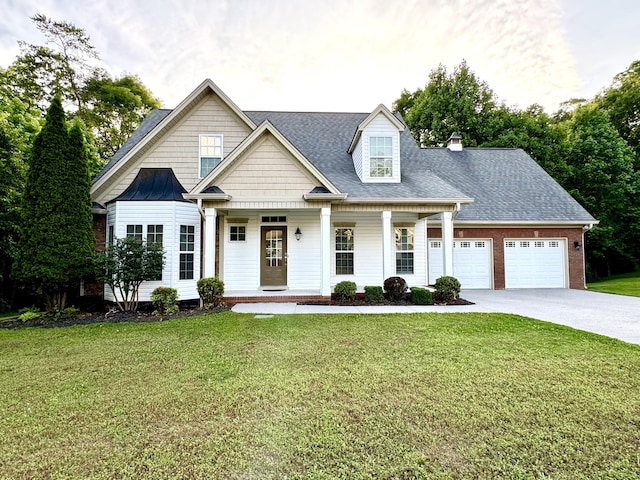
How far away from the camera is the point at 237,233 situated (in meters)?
11.4

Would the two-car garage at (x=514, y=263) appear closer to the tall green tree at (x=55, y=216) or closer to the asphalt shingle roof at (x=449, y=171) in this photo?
the asphalt shingle roof at (x=449, y=171)

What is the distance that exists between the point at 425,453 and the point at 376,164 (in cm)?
1031

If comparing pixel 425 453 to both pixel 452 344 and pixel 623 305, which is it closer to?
pixel 452 344

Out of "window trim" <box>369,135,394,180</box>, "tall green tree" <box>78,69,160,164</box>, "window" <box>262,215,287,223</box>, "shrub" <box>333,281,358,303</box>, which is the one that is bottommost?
"shrub" <box>333,281,358,303</box>

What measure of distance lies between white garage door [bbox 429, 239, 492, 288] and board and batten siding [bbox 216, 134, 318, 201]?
6966 mm

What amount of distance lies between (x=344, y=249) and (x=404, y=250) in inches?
94.2

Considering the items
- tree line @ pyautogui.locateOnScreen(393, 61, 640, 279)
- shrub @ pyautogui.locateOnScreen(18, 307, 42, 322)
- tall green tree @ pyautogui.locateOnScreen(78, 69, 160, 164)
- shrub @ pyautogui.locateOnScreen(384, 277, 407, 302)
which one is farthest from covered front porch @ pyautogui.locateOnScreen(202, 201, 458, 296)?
tall green tree @ pyautogui.locateOnScreen(78, 69, 160, 164)

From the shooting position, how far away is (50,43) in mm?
19859

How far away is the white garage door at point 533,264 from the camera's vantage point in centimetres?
1380

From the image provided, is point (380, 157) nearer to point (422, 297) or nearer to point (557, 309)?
point (422, 297)

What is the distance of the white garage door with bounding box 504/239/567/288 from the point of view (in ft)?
45.3

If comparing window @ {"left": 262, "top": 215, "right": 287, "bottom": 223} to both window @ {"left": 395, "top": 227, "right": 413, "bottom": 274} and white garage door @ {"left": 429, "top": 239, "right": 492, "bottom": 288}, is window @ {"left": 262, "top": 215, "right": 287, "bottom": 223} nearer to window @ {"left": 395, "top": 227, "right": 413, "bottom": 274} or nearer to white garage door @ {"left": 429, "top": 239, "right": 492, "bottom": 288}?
window @ {"left": 395, "top": 227, "right": 413, "bottom": 274}

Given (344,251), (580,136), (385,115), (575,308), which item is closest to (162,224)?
(344,251)

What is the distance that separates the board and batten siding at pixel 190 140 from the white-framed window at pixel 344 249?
5.04 meters
